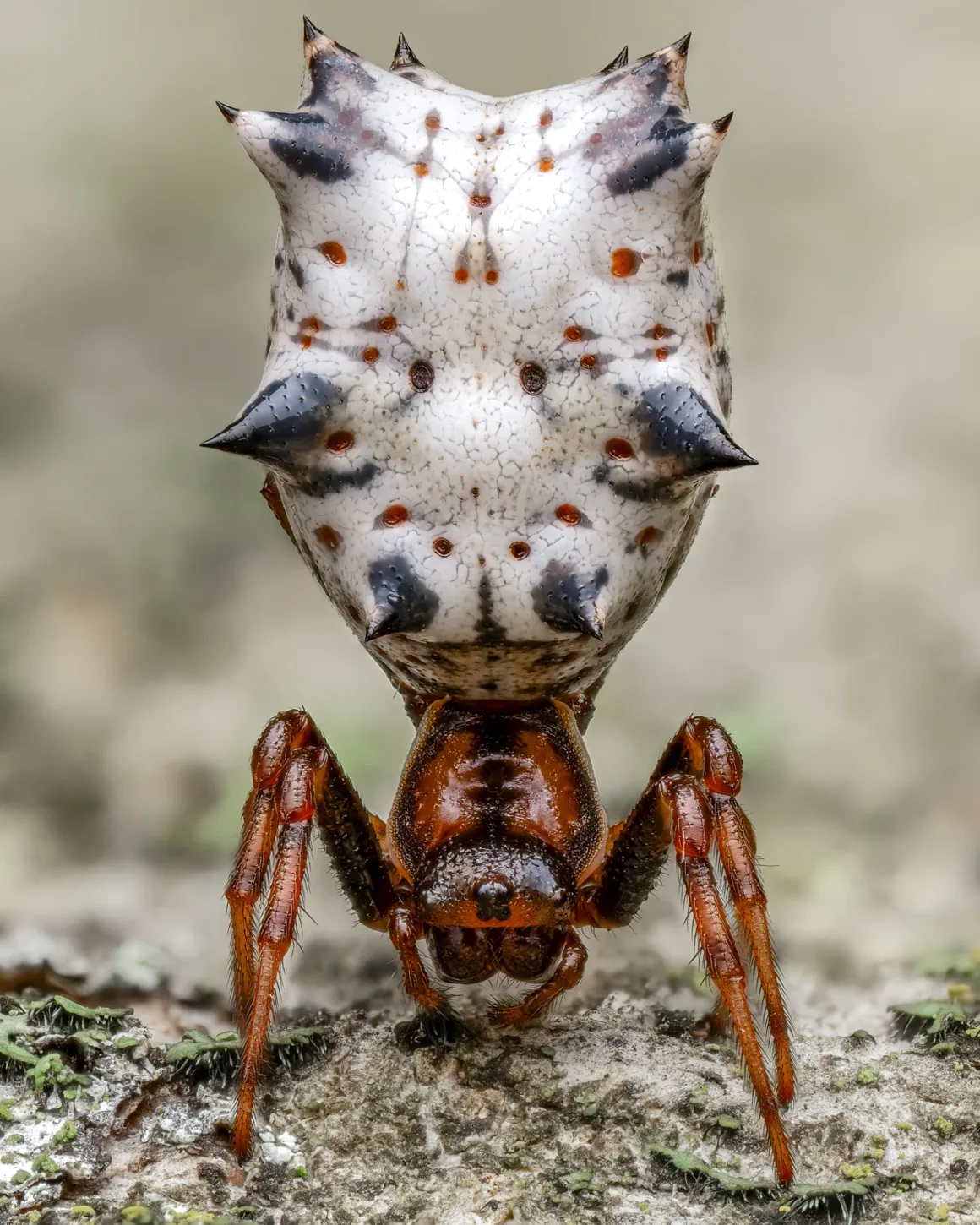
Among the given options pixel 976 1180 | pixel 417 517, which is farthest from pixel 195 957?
pixel 976 1180

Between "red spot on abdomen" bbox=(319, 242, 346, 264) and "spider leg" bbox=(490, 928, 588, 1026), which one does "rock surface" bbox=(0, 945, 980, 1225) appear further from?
"red spot on abdomen" bbox=(319, 242, 346, 264)

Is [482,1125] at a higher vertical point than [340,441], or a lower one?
lower

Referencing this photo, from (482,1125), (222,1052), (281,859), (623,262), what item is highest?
(623,262)

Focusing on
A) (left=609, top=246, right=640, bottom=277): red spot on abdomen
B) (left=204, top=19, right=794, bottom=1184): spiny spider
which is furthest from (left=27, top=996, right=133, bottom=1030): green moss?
(left=609, top=246, right=640, bottom=277): red spot on abdomen

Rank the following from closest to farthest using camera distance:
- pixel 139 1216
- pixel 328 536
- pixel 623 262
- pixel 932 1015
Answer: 1. pixel 139 1216
2. pixel 623 262
3. pixel 328 536
4. pixel 932 1015

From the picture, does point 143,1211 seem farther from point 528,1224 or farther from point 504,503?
point 504,503

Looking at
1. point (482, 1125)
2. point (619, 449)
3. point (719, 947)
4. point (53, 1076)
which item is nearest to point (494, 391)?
point (619, 449)

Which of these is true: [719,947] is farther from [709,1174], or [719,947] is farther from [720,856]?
[709,1174]
